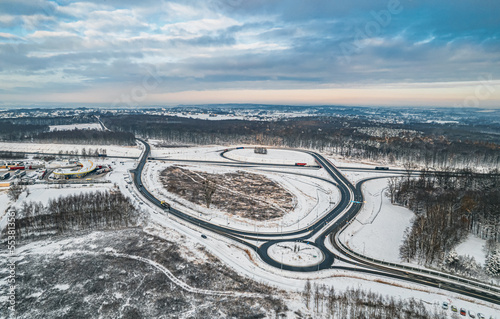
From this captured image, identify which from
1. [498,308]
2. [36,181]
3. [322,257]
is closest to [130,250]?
[322,257]

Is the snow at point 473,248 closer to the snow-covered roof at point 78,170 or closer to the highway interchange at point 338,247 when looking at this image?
the highway interchange at point 338,247

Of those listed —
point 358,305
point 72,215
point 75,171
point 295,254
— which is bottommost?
point 295,254

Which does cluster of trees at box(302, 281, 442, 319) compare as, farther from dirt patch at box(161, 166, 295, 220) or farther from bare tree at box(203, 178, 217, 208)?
bare tree at box(203, 178, 217, 208)

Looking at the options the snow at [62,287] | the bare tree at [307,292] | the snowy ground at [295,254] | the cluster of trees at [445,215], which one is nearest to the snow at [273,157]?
the cluster of trees at [445,215]

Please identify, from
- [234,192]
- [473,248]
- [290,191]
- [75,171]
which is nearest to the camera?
[473,248]

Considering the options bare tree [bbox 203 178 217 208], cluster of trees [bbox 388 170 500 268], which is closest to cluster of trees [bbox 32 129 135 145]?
bare tree [bbox 203 178 217 208]

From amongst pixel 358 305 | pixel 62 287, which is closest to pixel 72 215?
pixel 62 287

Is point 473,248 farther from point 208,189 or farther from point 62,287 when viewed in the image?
point 62,287
